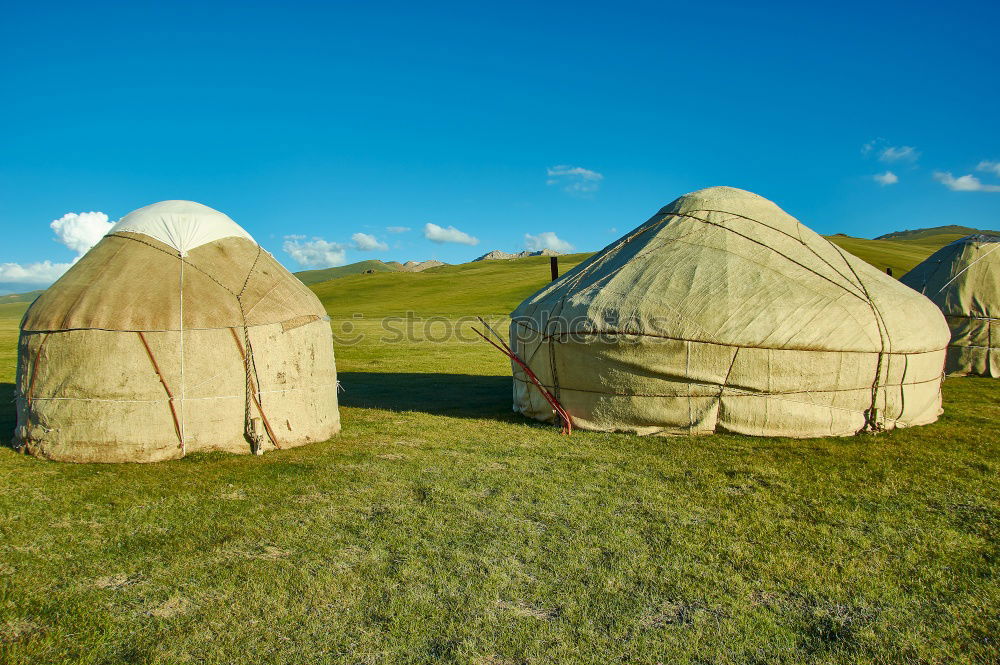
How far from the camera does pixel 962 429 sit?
7.05 metres

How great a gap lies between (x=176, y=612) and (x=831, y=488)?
4.64 metres

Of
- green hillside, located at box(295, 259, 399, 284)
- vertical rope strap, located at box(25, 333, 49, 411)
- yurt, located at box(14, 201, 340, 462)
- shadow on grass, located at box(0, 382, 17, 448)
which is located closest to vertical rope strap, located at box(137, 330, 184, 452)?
yurt, located at box(14, 201, 340, 462)

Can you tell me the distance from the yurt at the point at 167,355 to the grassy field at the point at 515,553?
33 centimetres

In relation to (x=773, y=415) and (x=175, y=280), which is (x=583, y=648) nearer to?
(x=773, y=415)

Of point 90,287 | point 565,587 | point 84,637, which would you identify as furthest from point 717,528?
point 90,287

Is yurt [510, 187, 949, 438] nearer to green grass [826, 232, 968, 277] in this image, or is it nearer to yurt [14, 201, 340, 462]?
yurt [14, 201, 340, 462]

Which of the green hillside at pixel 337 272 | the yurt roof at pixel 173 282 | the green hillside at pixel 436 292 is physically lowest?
the yurt roof at pixel 173 282

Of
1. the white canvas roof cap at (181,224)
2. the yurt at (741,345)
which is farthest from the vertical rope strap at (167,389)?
the yurt at (741,345)

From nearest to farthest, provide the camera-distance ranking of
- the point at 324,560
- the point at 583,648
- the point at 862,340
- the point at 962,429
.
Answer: the point at 583,648 < the point at 324,560 < the point at 862,340 < the point at 962,429

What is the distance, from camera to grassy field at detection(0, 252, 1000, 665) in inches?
112

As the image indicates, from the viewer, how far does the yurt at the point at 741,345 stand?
6.54 meters

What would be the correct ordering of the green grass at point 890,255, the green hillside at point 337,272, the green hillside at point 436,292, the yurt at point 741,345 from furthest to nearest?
the green hillside at point 337,272 → the green grass at point 890,255 → the green hillside at point 436,292 → the yurt at point 741,345

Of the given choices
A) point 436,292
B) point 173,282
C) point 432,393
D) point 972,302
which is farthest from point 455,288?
point 173,282

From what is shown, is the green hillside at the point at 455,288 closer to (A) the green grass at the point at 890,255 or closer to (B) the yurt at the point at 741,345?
(A) the green grass at the point at 890,255
